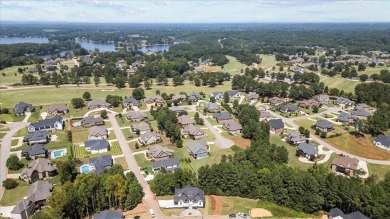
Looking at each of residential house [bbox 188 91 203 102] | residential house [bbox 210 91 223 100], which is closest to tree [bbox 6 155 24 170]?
residential house [bbox 188 91 203 102]

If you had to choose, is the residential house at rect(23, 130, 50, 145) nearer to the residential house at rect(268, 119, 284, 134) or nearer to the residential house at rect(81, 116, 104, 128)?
the residential house at rect(81, 116, 104, 128)

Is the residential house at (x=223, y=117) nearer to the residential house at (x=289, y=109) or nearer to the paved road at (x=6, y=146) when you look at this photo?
the residential house at (x=289, y=109)

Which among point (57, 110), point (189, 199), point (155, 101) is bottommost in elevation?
point (155, 101)

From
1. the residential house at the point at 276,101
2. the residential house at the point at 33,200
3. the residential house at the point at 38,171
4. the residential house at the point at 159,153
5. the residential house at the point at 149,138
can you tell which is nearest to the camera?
the residential house at the point at 33,200

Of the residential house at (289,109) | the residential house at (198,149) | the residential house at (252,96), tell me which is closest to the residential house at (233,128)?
the residential house at (198,149)

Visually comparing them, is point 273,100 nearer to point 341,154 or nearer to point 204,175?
point 341,154

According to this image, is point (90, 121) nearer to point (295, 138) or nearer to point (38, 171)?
point (38, 171)

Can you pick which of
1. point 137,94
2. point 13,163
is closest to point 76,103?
point 137,94
